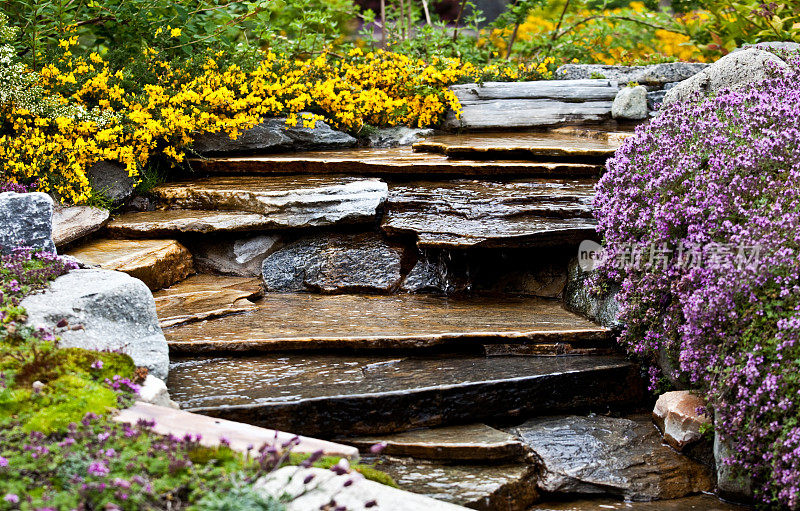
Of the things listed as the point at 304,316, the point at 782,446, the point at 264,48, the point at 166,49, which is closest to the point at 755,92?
the point at 782,446

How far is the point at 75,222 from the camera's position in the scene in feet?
16.2

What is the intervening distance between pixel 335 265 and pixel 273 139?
5.01ft

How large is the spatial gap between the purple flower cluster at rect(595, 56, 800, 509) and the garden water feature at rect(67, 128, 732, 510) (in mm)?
422

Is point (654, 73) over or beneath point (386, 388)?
over

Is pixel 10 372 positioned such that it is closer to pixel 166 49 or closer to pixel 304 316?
pixel 304 316

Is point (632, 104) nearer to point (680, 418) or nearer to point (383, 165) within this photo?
point (383, 165)

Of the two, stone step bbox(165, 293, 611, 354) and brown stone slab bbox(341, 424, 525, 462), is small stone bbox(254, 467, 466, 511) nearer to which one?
brown stone slab bbox(341, 424, 525, 462)

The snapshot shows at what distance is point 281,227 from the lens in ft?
17.1

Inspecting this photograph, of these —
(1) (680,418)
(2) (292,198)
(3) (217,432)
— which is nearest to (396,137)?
(2) (292,198)

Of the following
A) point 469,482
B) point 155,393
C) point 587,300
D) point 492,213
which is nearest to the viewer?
point 155,393

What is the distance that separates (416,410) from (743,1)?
5988 millimetres

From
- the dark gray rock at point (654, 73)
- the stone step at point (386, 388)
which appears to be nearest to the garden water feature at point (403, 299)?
the stone step at point (386, 388)

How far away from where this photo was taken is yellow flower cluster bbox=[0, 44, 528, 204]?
5.13m

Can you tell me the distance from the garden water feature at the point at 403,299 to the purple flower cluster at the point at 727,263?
42cm
